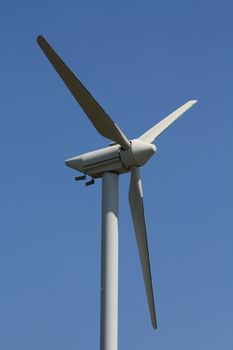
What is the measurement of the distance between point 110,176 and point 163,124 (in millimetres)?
4290

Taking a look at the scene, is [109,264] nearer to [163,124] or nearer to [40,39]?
[163,124]

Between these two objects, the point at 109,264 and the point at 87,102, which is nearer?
the point at 109,264

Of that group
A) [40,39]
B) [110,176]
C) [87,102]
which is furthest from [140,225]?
[40,39]

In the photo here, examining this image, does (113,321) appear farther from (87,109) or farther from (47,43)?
(47,43)

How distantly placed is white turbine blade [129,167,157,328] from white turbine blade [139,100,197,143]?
5.84 feet

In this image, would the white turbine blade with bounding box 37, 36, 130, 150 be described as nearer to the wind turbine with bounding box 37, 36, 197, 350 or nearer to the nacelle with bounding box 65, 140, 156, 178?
the wind turbine with bounding box 37, 36, 197, 350

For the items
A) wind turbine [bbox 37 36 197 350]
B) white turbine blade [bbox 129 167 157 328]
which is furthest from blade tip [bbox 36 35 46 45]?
white turbine blade [bbox 129 167 157 328]

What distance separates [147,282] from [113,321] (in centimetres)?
278

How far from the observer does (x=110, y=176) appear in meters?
23.3

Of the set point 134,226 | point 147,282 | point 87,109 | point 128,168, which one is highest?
point 87,109

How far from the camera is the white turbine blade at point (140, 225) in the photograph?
76.8 feet

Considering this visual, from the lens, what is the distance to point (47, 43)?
21.2 meters

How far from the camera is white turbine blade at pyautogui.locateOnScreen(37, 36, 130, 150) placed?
70.3ft

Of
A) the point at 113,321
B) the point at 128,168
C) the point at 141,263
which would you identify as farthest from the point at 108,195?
the point at 113,321
